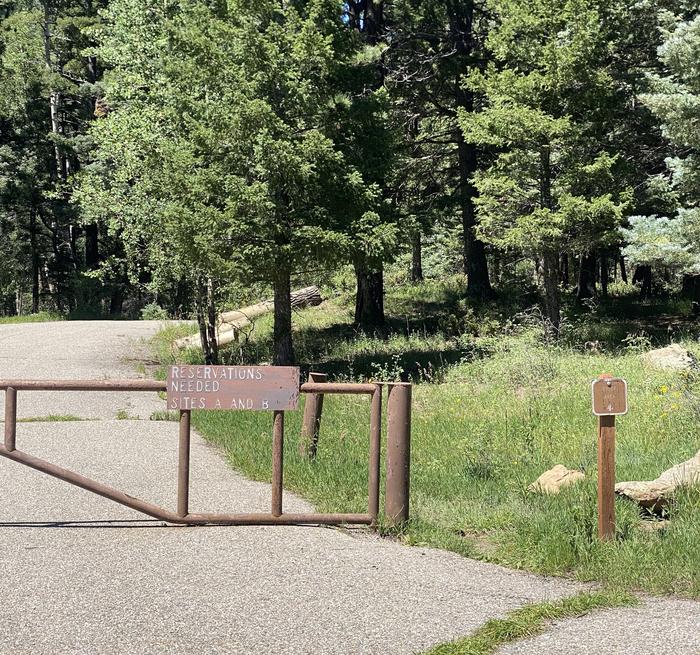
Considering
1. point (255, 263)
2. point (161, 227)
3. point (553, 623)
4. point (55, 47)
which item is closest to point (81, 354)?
point (161, 227)

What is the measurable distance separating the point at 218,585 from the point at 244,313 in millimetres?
20160

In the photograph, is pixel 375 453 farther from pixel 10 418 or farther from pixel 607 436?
pixel 10 418

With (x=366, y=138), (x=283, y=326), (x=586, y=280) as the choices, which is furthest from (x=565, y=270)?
(x=283, y=326)

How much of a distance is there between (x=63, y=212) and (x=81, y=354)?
61.8 ft

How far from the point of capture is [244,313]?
81.6 ft

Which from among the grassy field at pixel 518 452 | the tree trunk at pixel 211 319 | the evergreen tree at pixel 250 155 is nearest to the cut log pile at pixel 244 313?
the tree trunk at pixel 211 319

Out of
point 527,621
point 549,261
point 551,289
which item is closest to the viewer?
point 527,621

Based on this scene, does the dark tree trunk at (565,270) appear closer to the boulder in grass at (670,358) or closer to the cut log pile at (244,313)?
the cut log pile at (244,313)

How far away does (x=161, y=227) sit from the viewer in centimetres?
1691

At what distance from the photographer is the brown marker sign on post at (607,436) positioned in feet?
18.4

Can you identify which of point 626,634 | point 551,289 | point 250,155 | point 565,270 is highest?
point 250,155

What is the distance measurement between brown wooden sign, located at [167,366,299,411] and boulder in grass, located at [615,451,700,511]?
2.64 meters

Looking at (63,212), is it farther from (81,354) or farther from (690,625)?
(690,625)

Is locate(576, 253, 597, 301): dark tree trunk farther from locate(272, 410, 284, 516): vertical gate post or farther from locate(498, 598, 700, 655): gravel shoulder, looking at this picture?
locate(498, 598, 700, 655): gravel shoulder
